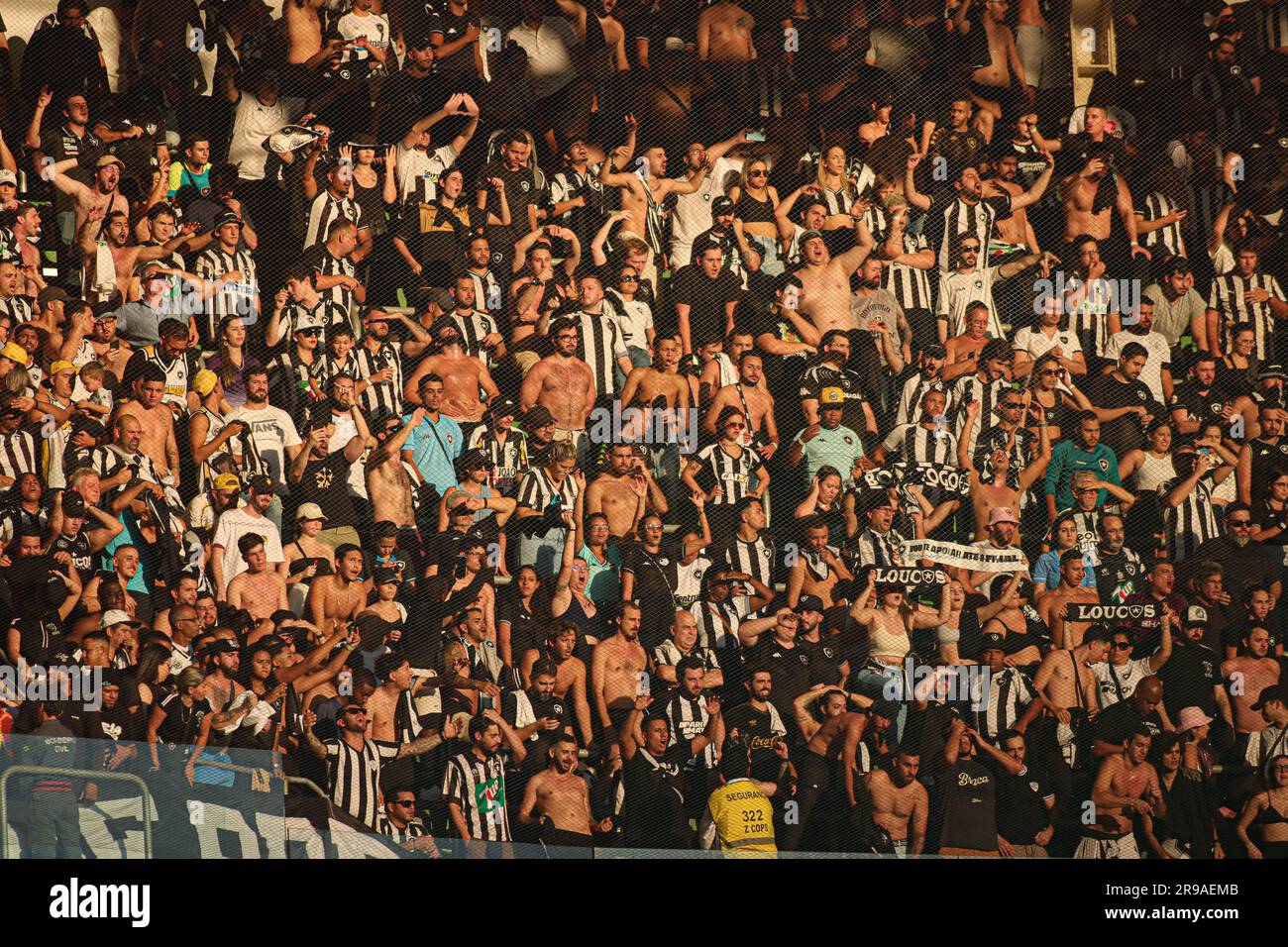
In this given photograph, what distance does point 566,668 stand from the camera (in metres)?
5.93

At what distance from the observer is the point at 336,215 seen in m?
6.04

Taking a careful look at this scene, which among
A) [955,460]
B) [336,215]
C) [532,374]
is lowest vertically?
[955,460]

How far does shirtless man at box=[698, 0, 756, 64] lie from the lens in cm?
614

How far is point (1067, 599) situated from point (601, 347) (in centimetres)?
199

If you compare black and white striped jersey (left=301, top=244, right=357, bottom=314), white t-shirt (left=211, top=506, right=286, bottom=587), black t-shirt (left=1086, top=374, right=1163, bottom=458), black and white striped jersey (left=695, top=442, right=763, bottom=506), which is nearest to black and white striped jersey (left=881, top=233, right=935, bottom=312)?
black t-shirt (left=1086, top=374, right=1163, bottom=458)

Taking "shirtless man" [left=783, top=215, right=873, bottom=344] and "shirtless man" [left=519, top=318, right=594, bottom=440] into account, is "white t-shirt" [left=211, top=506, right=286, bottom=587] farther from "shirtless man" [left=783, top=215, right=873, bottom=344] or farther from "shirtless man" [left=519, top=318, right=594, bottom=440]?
"shirtless man" [left=783, top=215, right=873, bottom=344]

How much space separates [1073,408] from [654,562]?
5.60 ft

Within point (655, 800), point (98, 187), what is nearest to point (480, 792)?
Result: point (655, 800)

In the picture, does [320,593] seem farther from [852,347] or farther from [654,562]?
[852,347]

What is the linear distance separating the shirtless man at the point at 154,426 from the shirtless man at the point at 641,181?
1.82m

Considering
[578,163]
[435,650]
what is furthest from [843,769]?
[578,163]

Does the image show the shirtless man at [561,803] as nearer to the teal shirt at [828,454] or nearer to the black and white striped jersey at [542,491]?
the black and white striped jersey at [542,491]

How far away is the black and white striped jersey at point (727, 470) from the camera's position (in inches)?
238

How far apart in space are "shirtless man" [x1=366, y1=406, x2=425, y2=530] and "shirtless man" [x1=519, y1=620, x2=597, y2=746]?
649 mm
